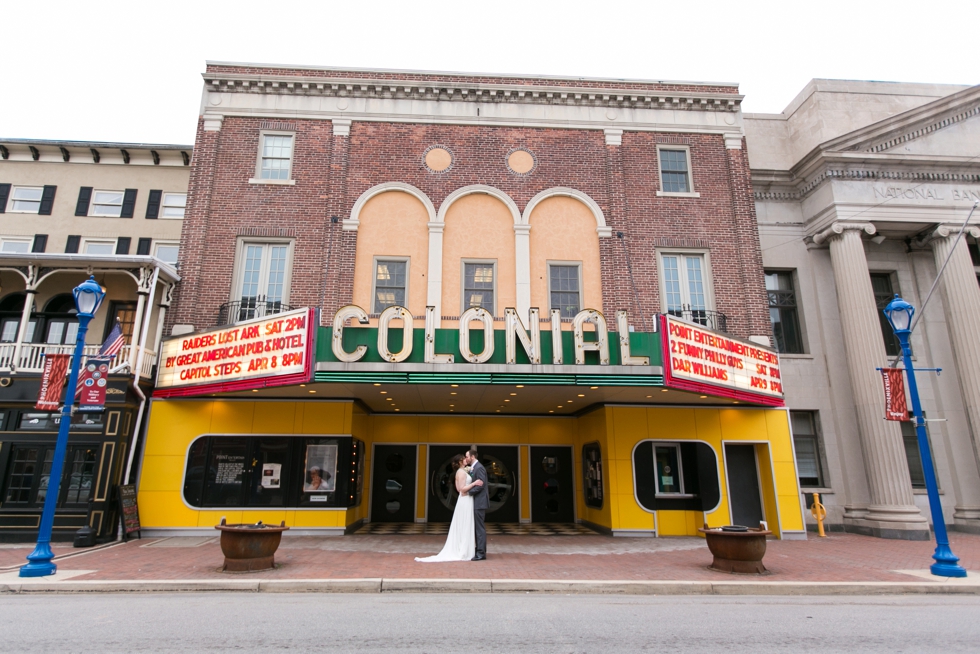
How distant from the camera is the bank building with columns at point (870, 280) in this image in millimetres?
17688

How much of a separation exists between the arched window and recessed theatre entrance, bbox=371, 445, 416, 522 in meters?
9.86

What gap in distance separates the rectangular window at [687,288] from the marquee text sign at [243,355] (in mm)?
10828

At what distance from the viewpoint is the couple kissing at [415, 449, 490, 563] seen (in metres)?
11.5

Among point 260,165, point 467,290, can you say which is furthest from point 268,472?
point 260,165

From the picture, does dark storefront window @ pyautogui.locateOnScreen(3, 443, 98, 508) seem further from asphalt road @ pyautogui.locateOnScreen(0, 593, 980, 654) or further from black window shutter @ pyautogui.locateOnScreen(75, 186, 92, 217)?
black window shutter @ pyautogui.locateOnScreen(75, 186, 92, 217)

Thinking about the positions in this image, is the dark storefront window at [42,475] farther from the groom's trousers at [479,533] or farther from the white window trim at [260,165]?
the groom's trousers at [479,533]

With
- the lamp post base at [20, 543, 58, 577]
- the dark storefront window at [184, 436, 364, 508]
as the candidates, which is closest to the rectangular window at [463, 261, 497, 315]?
the dark storefront window at [184, 436, 364, 508]

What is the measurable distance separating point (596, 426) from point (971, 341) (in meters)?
12.9

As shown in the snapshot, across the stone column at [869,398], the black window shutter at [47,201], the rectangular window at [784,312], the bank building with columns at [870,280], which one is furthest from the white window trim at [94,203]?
the stone column at [869,398]

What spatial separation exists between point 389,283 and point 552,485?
27.4 ft

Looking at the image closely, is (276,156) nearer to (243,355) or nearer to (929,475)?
(243,355)

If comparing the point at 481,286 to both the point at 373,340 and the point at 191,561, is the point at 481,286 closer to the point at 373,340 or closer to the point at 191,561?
the point at 373,340

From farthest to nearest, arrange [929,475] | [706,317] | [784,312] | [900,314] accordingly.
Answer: [784,312], [706,317], [900,314], [929,475]

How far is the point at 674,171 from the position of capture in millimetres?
18875
